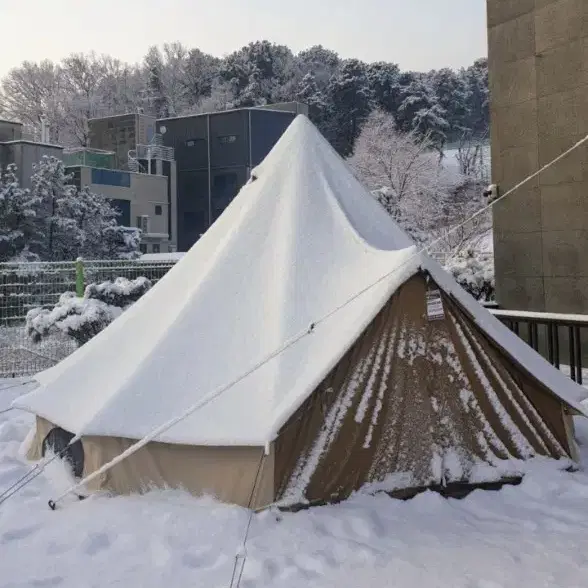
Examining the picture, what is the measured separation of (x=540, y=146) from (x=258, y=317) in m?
5.81

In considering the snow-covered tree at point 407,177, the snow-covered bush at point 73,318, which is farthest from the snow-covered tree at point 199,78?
the snow-covered bush at point 73,318

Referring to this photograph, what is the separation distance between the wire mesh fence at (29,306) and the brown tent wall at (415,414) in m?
6.40

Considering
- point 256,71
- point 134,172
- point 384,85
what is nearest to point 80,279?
point 134,172

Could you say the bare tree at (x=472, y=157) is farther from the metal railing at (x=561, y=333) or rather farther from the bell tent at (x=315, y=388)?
the bell tent at (x=315, y=388)

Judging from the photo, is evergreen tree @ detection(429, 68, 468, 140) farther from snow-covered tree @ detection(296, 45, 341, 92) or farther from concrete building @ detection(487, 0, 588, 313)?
concrete building @ detection(487, 0, 588, 313)

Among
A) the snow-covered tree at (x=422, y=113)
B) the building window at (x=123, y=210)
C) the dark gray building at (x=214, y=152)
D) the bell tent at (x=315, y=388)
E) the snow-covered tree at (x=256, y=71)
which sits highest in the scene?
the snow-covered tree at (x=256, y=71)

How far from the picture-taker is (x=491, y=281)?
10.8 metres

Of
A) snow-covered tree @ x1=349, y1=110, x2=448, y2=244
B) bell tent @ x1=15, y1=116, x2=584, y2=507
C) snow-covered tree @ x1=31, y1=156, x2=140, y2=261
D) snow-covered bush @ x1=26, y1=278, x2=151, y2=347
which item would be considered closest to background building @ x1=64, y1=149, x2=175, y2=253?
snow-covered tree @ x1=31, y1=156, x2=140, y2=261

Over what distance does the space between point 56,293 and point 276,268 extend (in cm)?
630

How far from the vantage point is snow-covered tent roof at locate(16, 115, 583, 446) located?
3.61m

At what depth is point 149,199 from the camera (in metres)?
28.2

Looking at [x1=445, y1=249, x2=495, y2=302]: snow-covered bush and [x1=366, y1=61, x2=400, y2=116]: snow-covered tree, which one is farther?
[x1=366, y1=61, x2=400, y2=116]: snow-covered tree

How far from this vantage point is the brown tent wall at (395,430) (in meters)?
3.50

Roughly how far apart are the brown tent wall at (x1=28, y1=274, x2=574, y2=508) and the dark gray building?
26919mm
